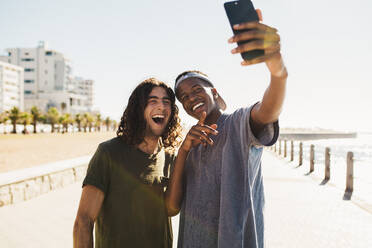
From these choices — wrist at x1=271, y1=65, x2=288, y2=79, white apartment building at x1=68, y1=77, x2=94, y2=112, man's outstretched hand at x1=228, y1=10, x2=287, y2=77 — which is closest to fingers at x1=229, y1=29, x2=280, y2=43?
man's outstretched hand at x1=228, y1=10, x2=287, y2=77

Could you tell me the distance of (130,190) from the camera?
6.17 feet

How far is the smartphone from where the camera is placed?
1109mm

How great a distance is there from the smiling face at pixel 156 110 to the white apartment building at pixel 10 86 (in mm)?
101074

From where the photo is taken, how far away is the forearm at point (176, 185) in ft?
5.50

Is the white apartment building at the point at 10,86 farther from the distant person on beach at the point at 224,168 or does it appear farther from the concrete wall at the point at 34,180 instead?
the distant person on beach at the point at 224,168

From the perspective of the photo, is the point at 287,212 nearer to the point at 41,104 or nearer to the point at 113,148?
the point at 113,148

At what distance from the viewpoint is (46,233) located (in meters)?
4.43

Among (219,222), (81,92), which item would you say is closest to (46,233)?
(219,222)

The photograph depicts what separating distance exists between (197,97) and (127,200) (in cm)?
85

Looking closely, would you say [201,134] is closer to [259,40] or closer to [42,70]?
[259,40]

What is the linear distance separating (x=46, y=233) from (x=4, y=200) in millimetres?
1672

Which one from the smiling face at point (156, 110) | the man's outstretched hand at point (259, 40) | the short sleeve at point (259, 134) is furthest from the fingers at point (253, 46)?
the smiling face at point (156, 110)

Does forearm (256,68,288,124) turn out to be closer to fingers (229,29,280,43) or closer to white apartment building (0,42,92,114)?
fingers (229,29,280,43)

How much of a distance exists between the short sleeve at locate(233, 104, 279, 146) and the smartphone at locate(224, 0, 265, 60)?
0.36 metres
